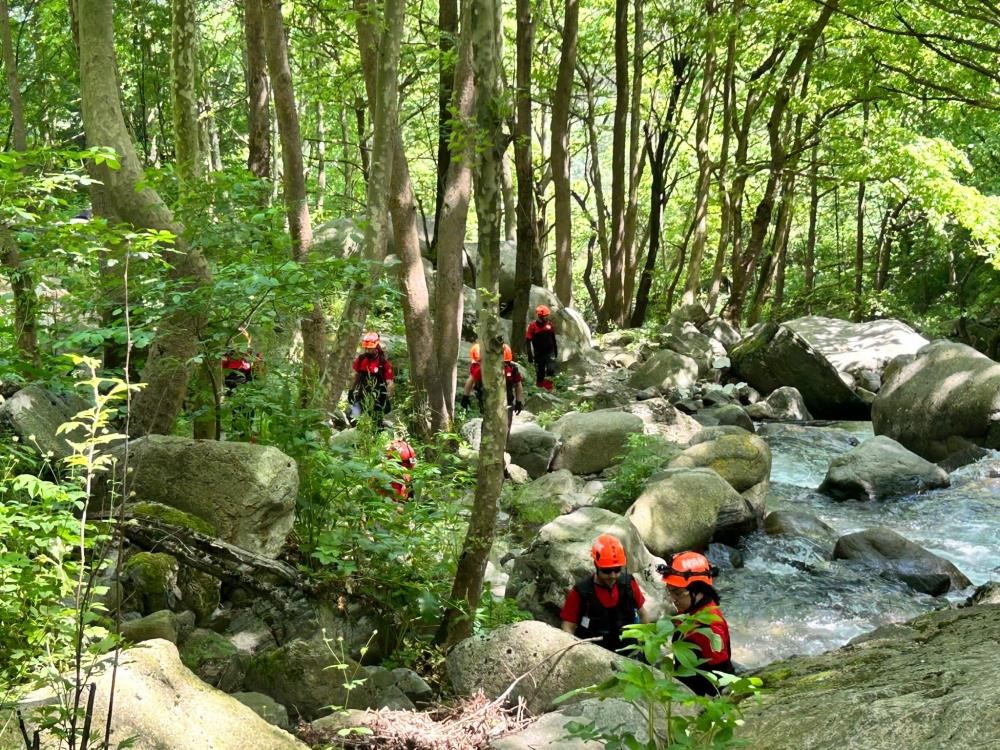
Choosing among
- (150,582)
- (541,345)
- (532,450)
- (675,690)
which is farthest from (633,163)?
(675,690)

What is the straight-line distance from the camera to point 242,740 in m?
3.49

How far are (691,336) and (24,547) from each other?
59.7ft

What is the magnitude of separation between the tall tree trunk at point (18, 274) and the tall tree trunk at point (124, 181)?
2.45 ft

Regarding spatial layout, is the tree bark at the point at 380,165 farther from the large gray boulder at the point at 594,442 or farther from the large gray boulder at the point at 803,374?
the large gray boulder at the point at 803,374

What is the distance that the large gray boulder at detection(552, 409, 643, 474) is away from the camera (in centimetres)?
1183

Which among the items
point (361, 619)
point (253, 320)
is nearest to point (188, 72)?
point (253, 320)

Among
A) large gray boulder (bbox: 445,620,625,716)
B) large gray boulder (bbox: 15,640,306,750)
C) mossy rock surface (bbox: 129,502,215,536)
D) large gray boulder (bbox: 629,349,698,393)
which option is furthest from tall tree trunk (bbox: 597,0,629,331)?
large gray boulder (bbox: 15,640,306,750)

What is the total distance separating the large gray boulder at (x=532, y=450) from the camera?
11.9 metres

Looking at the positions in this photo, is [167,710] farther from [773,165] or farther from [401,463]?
[773,165]

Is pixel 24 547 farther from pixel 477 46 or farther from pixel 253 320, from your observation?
pixel 477 46

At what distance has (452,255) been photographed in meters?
10.7

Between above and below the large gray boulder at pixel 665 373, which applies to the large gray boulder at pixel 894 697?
below

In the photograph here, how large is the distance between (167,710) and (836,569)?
295 inches

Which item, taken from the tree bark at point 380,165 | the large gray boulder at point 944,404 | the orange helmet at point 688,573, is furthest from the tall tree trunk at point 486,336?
the large gray boulder at point 944,404
